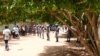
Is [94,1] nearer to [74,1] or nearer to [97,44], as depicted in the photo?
[74,1]

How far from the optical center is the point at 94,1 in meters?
7.79

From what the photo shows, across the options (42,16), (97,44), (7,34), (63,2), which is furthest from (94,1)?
(7,34)

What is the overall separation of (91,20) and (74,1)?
13.3 feet

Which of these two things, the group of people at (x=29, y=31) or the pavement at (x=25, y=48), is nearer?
the pavement at (x=25, y=48)

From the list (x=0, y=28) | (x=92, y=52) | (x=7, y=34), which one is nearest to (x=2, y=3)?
(x=92, y=52)

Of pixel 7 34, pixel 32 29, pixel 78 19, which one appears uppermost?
pixel 78 19

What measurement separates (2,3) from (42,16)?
7.92 meters

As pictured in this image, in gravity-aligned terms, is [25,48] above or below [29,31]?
above

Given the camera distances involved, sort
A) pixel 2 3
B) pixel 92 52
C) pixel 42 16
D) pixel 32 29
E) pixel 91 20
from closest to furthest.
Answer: pixel 2 3 < pixel 91 20 < pixel 92 52 < pixel 42 16 < pixel 32 29

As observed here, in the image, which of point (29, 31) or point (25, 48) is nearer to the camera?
point (25, 48)

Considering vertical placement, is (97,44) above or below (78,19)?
below

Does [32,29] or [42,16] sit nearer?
[42,16]

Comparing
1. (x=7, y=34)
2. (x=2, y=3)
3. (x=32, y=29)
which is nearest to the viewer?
(x=2, y=3)

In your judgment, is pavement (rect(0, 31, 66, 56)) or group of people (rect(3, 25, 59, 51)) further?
group of people (rect(3, 25, 59, 51))
